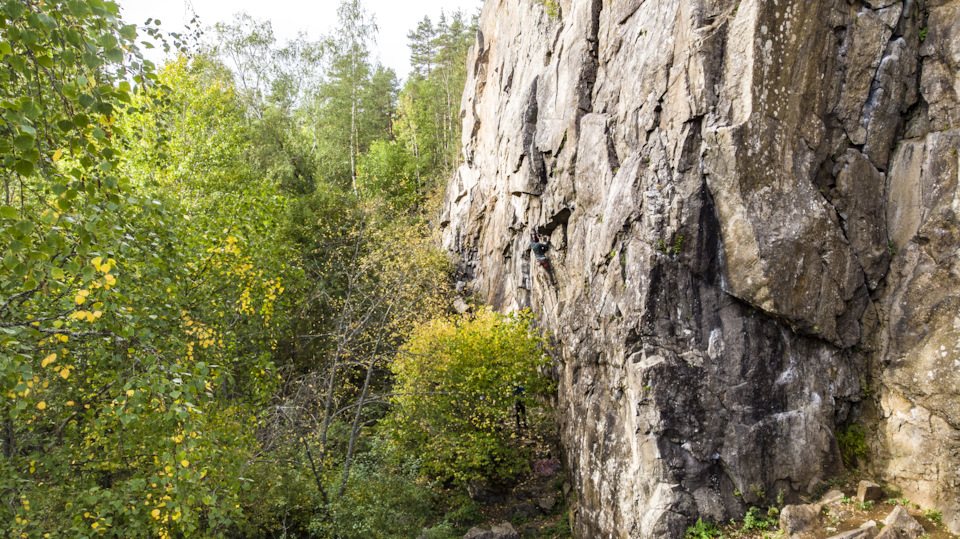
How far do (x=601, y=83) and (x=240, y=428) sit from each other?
10.8 meters

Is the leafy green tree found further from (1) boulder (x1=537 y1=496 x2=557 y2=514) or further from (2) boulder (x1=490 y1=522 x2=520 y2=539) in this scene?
(1) boulder (x1=537 y1=496 x2=557 y2=514)

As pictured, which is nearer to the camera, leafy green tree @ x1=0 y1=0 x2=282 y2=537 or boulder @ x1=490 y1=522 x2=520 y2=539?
leafy green tree @ x1=0 y1=0 x2=282 y2=537

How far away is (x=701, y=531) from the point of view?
907 cm

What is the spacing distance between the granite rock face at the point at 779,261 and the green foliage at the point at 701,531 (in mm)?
124

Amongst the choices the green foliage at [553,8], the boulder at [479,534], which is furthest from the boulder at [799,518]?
the green foliage at [553,8]

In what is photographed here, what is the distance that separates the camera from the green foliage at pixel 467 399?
44.0ft

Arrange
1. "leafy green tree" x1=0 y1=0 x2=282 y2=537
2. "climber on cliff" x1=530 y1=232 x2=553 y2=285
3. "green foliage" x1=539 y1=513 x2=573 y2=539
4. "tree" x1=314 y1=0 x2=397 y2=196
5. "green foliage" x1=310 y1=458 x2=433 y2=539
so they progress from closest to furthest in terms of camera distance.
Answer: "leafy green tree" x1=0 y1=0 x2=282 y2=537 → "green foliage" x1=310 y1=458 x2=433 y2=539 → "green foliage" x1=539 y1=513 x2=573 y2=539 → "climber on cliff" x1=530 y1=232 x2=553 y2=285 → "tree" x1=314 y1=0 x2=397 y2=196

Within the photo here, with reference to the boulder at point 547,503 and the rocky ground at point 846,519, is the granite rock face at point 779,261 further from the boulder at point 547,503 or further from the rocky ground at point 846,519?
the boulder at point 547,503

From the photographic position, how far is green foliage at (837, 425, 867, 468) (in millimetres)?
9156

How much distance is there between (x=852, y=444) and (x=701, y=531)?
10.3 feet

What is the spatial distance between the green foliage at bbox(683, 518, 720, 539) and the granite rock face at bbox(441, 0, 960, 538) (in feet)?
0.41

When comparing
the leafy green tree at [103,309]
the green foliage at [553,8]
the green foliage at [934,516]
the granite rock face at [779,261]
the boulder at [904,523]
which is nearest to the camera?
the leafy green tree at [103,309]

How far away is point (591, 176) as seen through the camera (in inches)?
489

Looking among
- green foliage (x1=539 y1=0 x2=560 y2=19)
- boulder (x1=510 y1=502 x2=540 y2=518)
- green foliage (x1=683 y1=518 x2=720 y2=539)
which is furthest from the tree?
green foliage (x1=683 y1=518 x2=720 y2=539)
